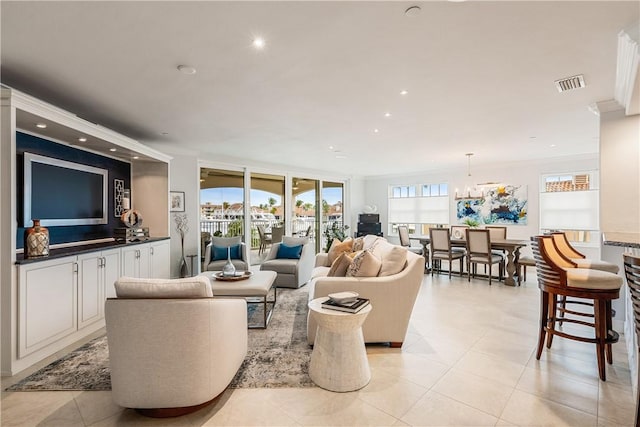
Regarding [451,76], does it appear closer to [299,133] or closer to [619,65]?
[619,65]

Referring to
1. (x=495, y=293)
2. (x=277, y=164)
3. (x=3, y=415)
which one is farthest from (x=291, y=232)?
(x=3, y=415)

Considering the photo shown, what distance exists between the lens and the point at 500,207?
7.57 m

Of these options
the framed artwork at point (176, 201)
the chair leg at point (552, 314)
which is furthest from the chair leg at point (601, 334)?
the framed artwork at point (176, 201)

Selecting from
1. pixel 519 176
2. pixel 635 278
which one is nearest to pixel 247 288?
pixel 635 278

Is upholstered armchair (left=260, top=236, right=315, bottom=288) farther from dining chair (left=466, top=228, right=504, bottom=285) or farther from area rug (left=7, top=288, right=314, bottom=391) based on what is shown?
dining chair (left=466, top=228, right=504, bottom=285)

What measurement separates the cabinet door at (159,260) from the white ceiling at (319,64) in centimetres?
175

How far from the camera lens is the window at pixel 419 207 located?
872 cm

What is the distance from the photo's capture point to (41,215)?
3357 mm

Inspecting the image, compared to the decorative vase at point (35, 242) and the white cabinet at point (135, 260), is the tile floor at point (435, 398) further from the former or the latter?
the white cabinet at point (135, 260)

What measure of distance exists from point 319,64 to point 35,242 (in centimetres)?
295

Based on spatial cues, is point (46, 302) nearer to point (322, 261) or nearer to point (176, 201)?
point (322, 261)

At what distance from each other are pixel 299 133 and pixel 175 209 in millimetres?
2876

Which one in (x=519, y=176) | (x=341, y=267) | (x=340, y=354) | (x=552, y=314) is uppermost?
(x=519, y=176)

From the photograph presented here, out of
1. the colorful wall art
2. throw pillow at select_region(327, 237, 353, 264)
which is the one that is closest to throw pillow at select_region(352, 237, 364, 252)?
throw pillow at select_region(327, 237, 353, 264)
